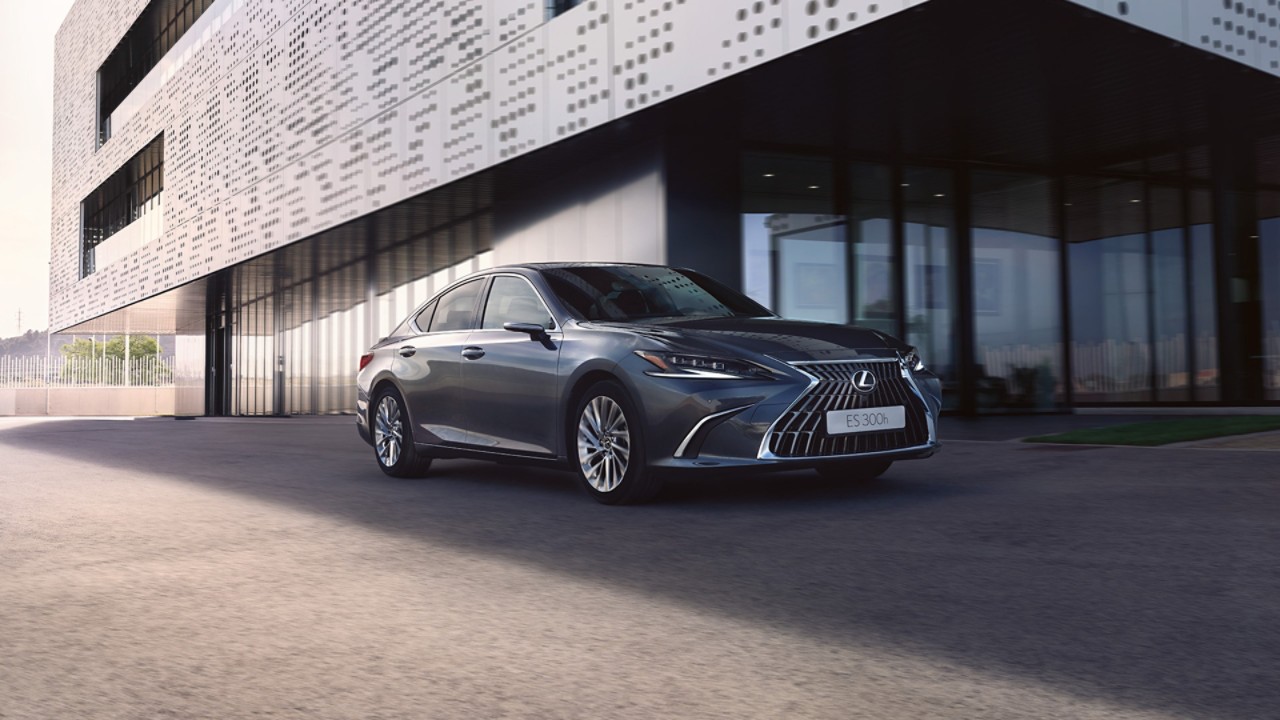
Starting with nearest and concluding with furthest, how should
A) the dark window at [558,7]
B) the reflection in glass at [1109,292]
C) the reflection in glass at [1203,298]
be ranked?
1. the dark window at [558,7]
2. the reflection in glass at [1109,292]
3. the reflection in glass at [1203,298]

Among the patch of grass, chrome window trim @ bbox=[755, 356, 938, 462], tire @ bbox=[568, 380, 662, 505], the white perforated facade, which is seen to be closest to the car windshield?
tire @ bbox=[568, 380, 662, 505]

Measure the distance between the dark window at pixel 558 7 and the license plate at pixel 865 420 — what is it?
9.08 meters

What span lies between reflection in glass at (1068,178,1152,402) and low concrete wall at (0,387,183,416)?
35.8 metres

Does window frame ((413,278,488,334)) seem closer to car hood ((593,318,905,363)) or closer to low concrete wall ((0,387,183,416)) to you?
car hood ((593,318,905,363))

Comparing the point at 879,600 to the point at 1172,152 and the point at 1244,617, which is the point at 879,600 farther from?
the point at 1172,152

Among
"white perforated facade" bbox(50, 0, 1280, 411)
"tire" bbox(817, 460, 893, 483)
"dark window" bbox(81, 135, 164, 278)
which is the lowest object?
"tire" bbox(817, 460, 893, 483)

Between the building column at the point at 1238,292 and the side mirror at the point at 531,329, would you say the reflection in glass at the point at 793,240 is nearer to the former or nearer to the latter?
the building column at the point at 1238,292

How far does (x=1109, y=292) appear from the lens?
60.2ft

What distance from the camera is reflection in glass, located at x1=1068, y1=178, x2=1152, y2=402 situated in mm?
17719

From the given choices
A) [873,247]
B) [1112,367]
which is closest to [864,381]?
[873,247]

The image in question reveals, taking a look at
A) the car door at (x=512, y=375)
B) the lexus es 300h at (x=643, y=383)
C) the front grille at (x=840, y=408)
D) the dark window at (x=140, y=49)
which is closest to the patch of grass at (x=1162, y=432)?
the lexus es 300h at (x=643, y=383)

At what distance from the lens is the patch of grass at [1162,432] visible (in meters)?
11.0

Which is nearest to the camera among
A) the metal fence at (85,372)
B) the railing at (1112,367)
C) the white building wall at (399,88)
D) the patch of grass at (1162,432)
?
the patch of grass at (1162,432)

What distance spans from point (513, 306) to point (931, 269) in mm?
9754
